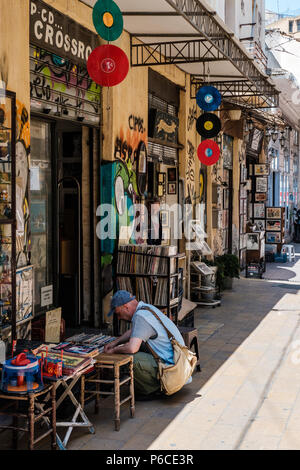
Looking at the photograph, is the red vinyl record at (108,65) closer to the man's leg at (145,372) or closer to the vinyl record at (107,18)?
the vinyl record at (107,18)

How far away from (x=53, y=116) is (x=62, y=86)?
0.43m

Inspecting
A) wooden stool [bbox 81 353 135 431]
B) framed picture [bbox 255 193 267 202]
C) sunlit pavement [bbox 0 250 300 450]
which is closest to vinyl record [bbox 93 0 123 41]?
wooden stool [bbox 81 353 135 431]

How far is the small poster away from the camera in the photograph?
7340mm

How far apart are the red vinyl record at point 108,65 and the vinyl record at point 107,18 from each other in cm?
20

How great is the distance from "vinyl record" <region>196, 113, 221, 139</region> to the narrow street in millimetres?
3670

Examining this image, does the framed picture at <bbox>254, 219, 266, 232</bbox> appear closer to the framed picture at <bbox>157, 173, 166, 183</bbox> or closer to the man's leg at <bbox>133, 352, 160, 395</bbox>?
the framed picture at <bbox>157, 173, 166, 183</bbox>

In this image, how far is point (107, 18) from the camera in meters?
6.35

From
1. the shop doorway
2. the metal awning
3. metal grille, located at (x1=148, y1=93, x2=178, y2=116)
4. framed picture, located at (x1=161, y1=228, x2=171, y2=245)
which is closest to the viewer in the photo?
the metal awning

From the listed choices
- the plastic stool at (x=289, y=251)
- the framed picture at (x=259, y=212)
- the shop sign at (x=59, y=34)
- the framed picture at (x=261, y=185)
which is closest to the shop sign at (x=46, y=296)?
the shop sign at (x=59, y=34)

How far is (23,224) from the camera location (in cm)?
661

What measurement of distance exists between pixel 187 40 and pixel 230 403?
5802mm
